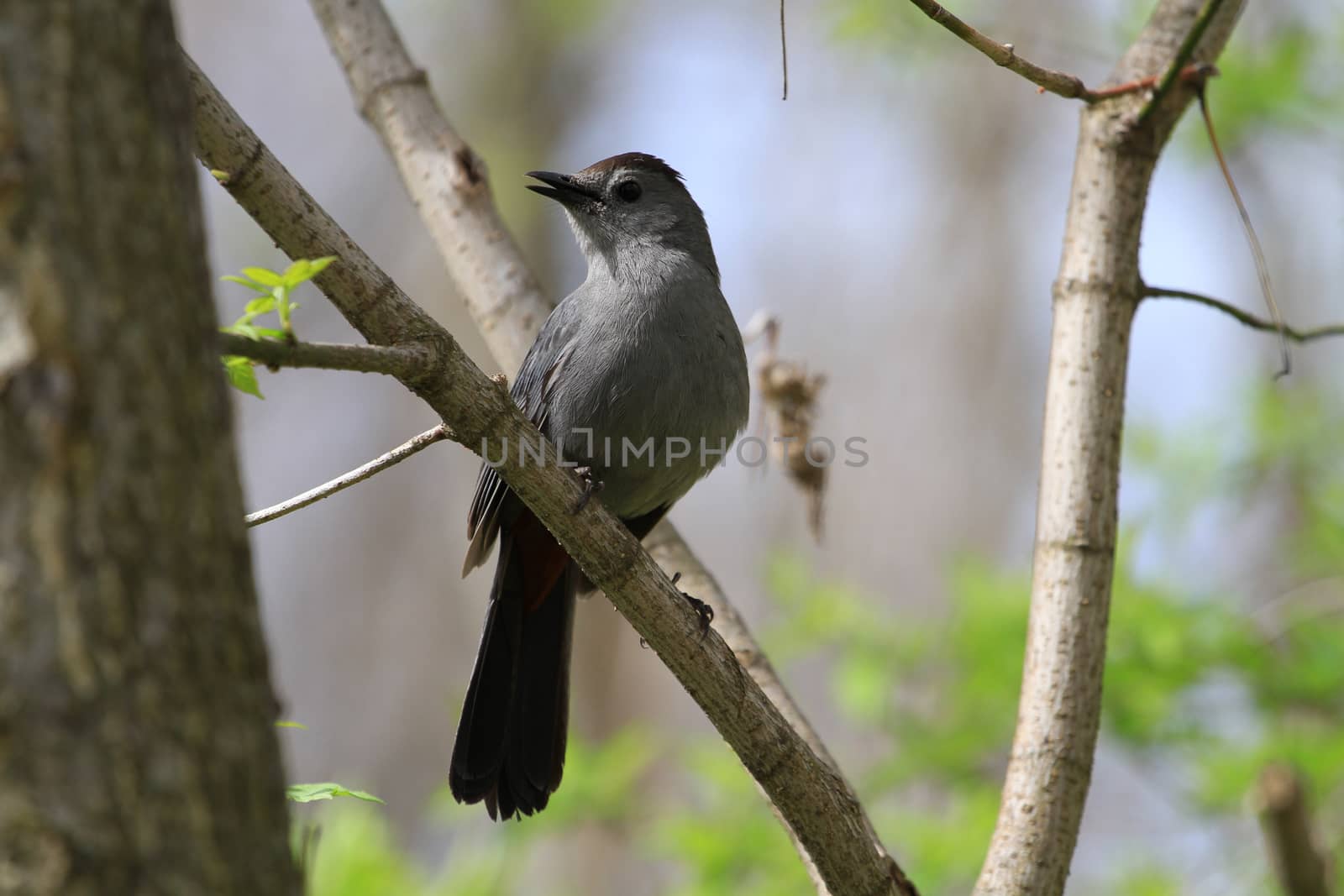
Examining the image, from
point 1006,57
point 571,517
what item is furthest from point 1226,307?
point 571,517

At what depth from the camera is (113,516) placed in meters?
1.06

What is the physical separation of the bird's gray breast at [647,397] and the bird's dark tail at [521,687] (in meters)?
0.35

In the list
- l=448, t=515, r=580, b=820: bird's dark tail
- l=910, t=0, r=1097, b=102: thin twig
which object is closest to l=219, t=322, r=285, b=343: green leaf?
l=910, t=0, r=1097, b=102: thin twig

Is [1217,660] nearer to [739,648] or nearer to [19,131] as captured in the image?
[739,648]

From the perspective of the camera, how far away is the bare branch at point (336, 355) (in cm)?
157

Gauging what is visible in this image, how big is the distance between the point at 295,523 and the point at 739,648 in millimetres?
9331

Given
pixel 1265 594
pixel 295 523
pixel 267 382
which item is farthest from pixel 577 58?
pixel 1265 594

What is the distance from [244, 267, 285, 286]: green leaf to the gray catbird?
1.50m

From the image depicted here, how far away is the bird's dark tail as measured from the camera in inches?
132

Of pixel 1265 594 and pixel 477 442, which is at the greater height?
pixel 1265 594

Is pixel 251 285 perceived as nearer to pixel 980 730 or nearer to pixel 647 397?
pixel 647 397

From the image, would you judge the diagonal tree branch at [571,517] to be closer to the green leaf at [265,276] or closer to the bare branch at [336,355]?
the bare branch at [336,355]

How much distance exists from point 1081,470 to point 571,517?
1284mm

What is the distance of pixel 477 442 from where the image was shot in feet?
6.64
